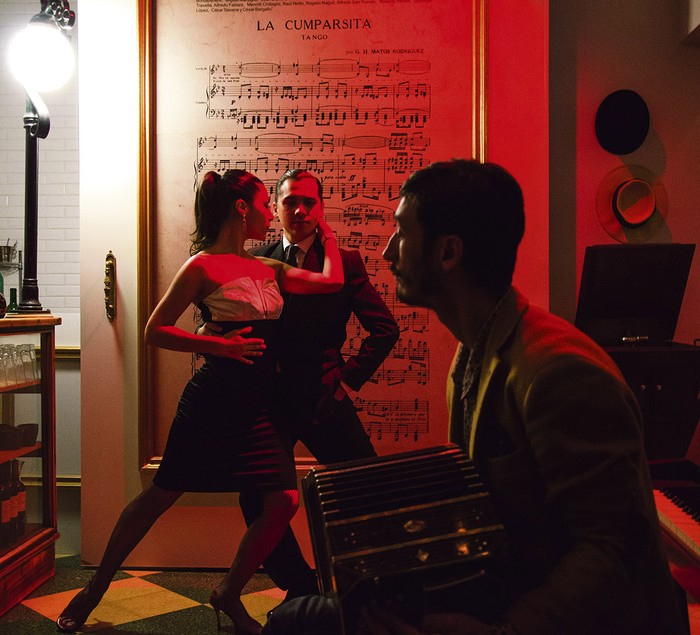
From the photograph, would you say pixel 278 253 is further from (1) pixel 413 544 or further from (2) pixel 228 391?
(1) pixel 413 544

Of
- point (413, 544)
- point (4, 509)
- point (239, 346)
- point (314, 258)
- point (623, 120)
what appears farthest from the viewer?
point (623, 120)

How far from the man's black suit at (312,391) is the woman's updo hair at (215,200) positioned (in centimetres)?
40

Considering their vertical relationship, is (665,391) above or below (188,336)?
below

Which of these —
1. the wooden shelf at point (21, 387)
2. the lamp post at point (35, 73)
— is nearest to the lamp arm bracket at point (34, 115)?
the lamp post at point (35, 73)

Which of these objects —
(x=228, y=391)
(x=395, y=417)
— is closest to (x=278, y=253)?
(x=228, y=391)

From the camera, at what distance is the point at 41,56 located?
3559mm

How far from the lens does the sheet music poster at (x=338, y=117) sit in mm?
3674

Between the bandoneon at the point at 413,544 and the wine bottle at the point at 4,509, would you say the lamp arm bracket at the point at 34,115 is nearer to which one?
the wine bottle at the point at 4,509

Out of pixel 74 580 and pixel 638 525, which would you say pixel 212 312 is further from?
pixel 638 525

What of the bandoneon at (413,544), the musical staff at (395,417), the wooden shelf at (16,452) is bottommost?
the wooden shelf at (16,452)

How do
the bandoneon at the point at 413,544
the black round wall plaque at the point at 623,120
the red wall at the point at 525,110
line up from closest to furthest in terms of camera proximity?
1. the bandoneon at the point at 413,544
2. the red wall at the point at 525,110
3. the black round wall plaque at the point at 623,120

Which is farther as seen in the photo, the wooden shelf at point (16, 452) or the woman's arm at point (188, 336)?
the wooden shelf at point (16, 452)

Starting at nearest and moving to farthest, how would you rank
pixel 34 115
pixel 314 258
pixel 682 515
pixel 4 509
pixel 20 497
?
pixel 682 515 → pixel 314 258 → pixel 4 509 → pixel 20 497 → pixel 34 115

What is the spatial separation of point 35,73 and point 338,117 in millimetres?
1489
